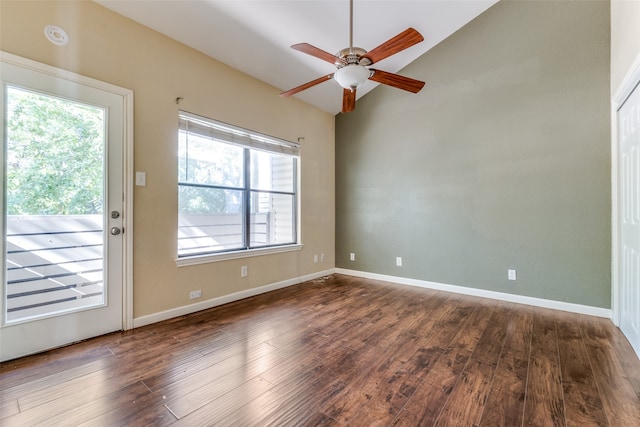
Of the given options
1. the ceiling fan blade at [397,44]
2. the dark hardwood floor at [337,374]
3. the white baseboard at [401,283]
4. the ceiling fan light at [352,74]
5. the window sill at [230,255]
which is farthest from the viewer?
the window sill at [230,255]

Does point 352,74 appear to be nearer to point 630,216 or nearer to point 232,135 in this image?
point 232,135

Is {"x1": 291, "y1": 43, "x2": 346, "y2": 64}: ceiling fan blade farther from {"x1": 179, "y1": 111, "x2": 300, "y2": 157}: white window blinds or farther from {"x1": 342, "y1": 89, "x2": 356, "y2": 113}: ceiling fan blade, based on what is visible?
{"x1": 179, "y1": 111, "x2": 300, "y2": 157}: white window blinds

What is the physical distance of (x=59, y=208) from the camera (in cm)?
217

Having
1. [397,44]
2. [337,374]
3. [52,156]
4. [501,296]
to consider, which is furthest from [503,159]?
[52,156]

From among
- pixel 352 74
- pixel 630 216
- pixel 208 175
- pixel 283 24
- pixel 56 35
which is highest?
pixel 283 24

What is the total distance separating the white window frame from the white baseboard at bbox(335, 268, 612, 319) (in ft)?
4.90

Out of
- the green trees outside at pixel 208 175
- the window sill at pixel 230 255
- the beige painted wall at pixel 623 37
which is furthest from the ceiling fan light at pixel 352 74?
the window sill at pixel 230 255

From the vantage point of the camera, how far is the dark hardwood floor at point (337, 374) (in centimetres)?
150

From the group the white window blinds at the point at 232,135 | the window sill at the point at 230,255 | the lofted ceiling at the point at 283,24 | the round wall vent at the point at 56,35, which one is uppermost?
the lofted ceiling at the point at 283,24

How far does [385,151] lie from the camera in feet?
14.4

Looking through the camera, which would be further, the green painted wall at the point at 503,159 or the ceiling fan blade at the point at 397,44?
the green painted wall at the point at 503,159

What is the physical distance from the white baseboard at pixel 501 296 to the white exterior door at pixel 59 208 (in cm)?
338

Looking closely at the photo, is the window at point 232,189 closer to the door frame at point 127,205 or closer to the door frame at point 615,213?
the door frame at point 127,205

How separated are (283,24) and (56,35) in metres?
1.92
